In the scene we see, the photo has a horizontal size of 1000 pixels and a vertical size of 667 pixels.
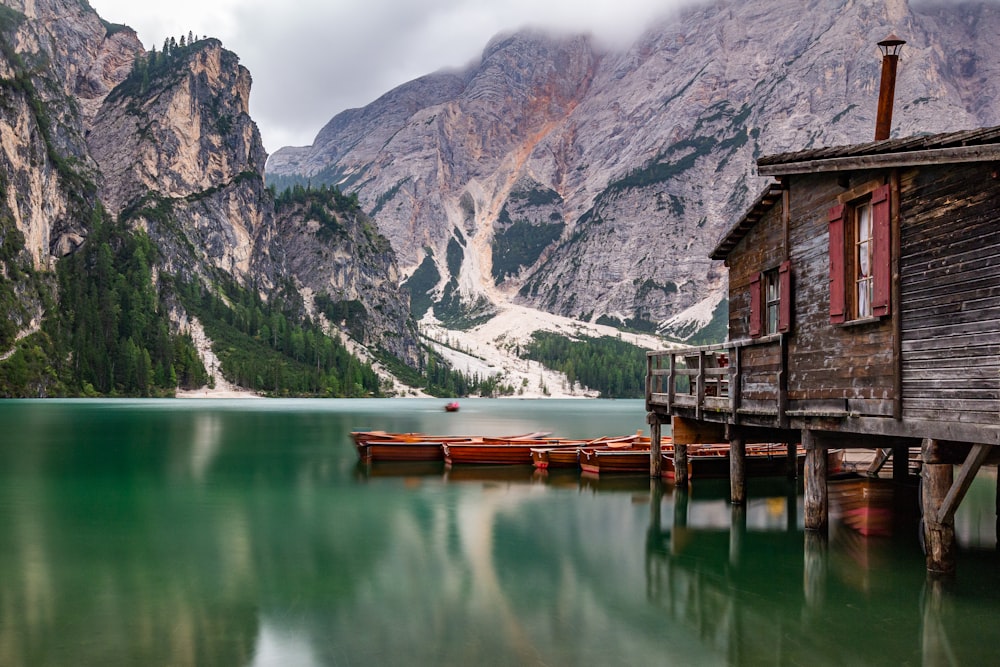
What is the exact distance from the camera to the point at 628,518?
29812mm

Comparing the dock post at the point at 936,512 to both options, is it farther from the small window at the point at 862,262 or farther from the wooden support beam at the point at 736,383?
the wooden support beam at the point at 736,383

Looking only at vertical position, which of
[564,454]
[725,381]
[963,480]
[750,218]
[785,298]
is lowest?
[564,454]

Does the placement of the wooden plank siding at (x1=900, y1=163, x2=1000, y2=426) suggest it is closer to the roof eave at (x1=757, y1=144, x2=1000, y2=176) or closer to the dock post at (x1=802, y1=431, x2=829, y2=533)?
the roof eave at (x1=757, y1=144, x2=1000, y2=176)

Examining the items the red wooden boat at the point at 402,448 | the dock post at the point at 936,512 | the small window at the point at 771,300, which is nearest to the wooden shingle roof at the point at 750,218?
the small window at the point at 771,300

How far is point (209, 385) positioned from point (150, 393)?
15459 millimetres

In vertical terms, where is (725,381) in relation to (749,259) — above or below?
below

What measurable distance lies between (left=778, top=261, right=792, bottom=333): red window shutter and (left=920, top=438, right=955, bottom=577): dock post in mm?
5830

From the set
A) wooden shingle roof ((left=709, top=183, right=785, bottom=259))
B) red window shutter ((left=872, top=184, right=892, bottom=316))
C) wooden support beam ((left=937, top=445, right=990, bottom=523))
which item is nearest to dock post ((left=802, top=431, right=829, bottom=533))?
wooden support beam ((left=937, top=445, right=990, bottom=523))

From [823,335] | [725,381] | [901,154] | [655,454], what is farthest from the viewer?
[655,454]

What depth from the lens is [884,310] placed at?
18.6 meters

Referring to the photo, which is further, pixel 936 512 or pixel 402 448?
pixel 402 448

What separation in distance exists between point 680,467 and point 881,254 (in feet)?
64.4

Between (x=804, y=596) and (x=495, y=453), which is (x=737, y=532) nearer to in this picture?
(x=804, y=596)

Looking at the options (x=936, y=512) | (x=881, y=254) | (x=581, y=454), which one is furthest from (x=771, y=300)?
(x=581, y=454)
